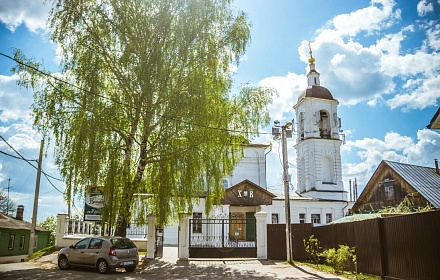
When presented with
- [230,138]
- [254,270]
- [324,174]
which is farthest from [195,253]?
[324,174]

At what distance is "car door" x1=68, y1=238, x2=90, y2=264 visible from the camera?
14562mm

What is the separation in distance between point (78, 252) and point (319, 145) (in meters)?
26.7

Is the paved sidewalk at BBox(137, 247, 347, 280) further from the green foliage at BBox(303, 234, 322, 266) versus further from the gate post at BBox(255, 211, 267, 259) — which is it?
the green foliage at BBox(303, 234, 322, 266)

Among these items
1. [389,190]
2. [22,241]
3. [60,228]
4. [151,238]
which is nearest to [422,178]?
[389,190]

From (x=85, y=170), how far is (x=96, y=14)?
712 centimetres

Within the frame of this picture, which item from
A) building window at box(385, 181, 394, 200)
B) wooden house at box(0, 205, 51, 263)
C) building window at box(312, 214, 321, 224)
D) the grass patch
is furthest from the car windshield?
building window at box(312, 214, 321, 224)

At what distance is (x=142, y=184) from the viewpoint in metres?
17.1

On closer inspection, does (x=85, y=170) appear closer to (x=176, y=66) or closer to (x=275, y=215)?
(x=176, y=66)

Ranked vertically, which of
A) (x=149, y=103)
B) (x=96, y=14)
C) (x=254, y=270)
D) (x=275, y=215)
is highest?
(x=96, y=14)

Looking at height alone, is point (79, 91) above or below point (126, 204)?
above

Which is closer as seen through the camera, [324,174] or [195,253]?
[195,253]

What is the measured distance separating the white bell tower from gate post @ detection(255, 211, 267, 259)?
16841 mm

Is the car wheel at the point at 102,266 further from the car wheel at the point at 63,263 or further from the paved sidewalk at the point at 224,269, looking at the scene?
the car wheel at the point at 63,263

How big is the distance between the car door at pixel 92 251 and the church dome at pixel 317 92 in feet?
90.5
